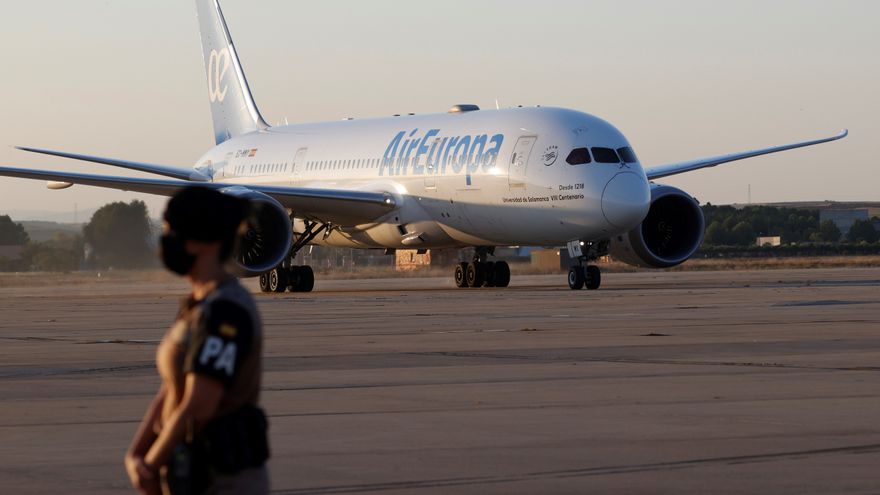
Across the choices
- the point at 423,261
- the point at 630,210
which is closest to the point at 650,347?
the point at 630,210

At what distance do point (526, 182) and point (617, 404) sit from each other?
20.4 metres

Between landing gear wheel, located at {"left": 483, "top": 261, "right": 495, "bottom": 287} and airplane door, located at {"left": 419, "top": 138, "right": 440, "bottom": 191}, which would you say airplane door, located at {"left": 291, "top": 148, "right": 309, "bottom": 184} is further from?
landing gear wheel, located at {"left": 483, "top": 261, "right": 495, "bottom": 287}

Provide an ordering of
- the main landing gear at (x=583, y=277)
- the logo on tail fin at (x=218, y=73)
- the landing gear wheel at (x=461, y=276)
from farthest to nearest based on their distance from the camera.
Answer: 1. the logo on tail fin at (x=218, y=73)
2. the landing gear wheel at (x=461, y=276)
3. the main landing gear at (x=583, y=277)

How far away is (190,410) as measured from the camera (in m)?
4.36

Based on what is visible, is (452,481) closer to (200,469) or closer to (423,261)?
(200,469)

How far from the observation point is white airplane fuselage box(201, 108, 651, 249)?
2984 centimetres

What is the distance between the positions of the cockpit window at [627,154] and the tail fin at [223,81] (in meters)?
14.3

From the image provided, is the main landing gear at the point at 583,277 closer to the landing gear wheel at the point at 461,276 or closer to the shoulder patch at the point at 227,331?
the landing gear wheel at the point at 461,276

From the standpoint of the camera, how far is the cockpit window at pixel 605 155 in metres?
30.1

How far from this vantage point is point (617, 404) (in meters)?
10.3

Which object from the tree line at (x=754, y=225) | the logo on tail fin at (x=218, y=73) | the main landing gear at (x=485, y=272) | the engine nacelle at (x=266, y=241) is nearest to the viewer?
the engine nacelle at (x=266, y=241)

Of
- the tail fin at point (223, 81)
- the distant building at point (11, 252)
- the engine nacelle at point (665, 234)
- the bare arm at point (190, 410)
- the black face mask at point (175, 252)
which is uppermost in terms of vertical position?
the tail fin at point (223, 81)

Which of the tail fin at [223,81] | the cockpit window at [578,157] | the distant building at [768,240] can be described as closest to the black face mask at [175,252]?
the cockpit window at [578,157]

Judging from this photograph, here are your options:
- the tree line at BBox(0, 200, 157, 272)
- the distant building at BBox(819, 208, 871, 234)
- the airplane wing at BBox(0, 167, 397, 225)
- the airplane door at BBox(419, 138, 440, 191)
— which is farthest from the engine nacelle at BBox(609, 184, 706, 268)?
the distant building at BBox(819, 208, 871, 234)
